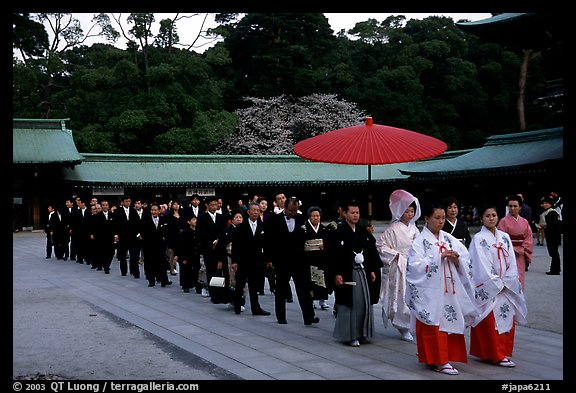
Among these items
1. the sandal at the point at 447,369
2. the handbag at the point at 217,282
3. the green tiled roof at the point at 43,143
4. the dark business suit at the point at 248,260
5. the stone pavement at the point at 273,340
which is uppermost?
the green tiled roof at the point at 43,143

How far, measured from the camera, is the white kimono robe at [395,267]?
26.0 feet

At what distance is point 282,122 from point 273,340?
121 feet

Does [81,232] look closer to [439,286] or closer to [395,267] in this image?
[395,267]

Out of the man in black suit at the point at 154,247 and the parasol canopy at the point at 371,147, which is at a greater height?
the parasol canopy at the point at 371,147

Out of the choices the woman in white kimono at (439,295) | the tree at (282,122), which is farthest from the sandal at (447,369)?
the tree at (282,122)

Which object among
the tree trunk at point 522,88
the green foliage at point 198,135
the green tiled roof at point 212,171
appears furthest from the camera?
the tree trunk at point 522,88

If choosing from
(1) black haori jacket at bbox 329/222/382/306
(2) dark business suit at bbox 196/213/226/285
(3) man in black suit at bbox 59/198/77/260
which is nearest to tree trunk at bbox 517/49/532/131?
(3) man in black suit at bbox 59/198/77/260

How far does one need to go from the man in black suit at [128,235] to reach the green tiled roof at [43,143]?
17212 mm

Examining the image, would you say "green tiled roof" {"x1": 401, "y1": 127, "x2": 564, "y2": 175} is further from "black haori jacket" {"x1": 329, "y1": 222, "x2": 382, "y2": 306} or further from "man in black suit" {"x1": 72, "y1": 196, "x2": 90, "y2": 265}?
"black haori jacket" {"x1": 329, "y1": 222, "x2": 382, "y2": 306}

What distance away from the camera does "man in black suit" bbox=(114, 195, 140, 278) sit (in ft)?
47.8

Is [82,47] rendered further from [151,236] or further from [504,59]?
[151,236]

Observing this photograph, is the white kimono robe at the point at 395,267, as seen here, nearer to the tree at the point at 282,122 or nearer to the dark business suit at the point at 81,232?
the dark business suit at the point at 81,232

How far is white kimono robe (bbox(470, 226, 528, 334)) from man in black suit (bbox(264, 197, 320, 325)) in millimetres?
2774
